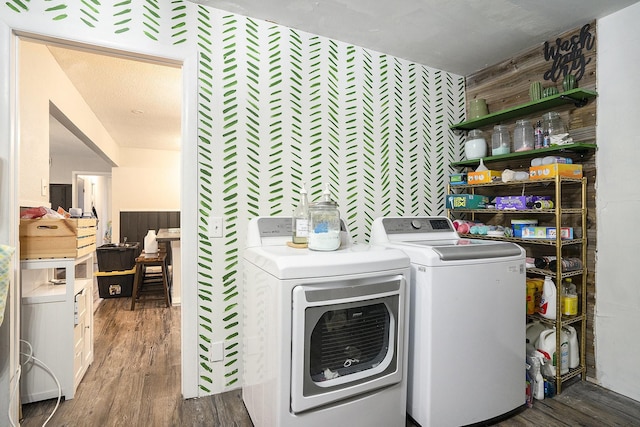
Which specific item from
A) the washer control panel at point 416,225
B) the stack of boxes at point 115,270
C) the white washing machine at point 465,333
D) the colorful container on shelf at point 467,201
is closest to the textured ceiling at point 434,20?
the colorful container on shelf at point 467,201

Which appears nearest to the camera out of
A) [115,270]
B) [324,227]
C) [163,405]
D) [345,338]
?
[345,338]

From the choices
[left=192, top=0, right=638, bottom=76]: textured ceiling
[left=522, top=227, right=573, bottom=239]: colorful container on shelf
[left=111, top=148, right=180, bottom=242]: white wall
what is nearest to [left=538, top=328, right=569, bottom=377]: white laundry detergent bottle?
[left=522, top=227, right=573, bottom=239]: colorful container on shelf

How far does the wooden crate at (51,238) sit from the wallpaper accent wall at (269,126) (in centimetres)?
72

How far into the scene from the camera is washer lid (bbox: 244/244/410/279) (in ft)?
4.20

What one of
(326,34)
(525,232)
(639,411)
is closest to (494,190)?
(525,232)

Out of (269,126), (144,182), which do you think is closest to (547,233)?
(269,126)

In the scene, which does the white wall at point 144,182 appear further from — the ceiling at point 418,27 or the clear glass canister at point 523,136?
the clear glass canister at point 523,136

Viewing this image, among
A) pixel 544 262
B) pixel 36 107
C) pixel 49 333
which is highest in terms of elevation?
pixel 36 107

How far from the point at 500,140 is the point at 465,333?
1.58 metres

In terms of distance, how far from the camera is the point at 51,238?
5.98ft

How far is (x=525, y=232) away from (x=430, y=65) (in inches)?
58.6

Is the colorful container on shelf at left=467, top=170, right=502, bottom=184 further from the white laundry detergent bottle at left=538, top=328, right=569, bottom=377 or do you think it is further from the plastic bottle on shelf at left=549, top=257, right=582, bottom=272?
the white laundry detergent bottle at left=538, top=328, right=569, bottom=377

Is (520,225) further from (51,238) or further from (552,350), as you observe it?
(51,238)

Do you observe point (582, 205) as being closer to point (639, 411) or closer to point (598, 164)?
point (598, 164)
